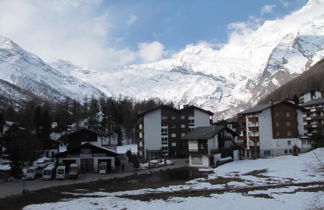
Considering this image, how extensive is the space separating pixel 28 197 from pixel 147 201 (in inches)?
388

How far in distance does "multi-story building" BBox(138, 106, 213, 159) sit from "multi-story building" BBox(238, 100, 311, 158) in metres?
15.2

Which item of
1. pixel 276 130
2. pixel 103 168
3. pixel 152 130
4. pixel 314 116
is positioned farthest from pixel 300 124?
pixel 103 168

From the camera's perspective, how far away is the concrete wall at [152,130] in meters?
63.4

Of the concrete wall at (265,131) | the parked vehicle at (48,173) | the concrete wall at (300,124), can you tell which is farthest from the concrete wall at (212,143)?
the parked vehicle at (48,173)

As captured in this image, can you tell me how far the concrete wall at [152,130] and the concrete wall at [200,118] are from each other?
928cm

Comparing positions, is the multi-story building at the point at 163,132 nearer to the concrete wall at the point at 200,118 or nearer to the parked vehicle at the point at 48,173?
the concrete wall at the point at 200,118

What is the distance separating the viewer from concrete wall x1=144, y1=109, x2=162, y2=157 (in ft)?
208

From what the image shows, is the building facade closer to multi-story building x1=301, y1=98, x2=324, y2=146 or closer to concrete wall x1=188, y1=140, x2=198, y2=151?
concrete wall x1=188, y1=140, x2=198, y2=151

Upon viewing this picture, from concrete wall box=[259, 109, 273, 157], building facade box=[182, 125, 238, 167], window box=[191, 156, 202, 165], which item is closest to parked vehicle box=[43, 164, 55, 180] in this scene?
building facade box=[182, 125, 238, 167]

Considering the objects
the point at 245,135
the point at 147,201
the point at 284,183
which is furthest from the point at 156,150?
the point at 147,201

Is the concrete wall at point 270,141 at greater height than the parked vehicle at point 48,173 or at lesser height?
greater

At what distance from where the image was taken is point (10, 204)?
20.0 m

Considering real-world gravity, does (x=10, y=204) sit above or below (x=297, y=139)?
below

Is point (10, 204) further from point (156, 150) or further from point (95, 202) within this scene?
point (156, 150)
